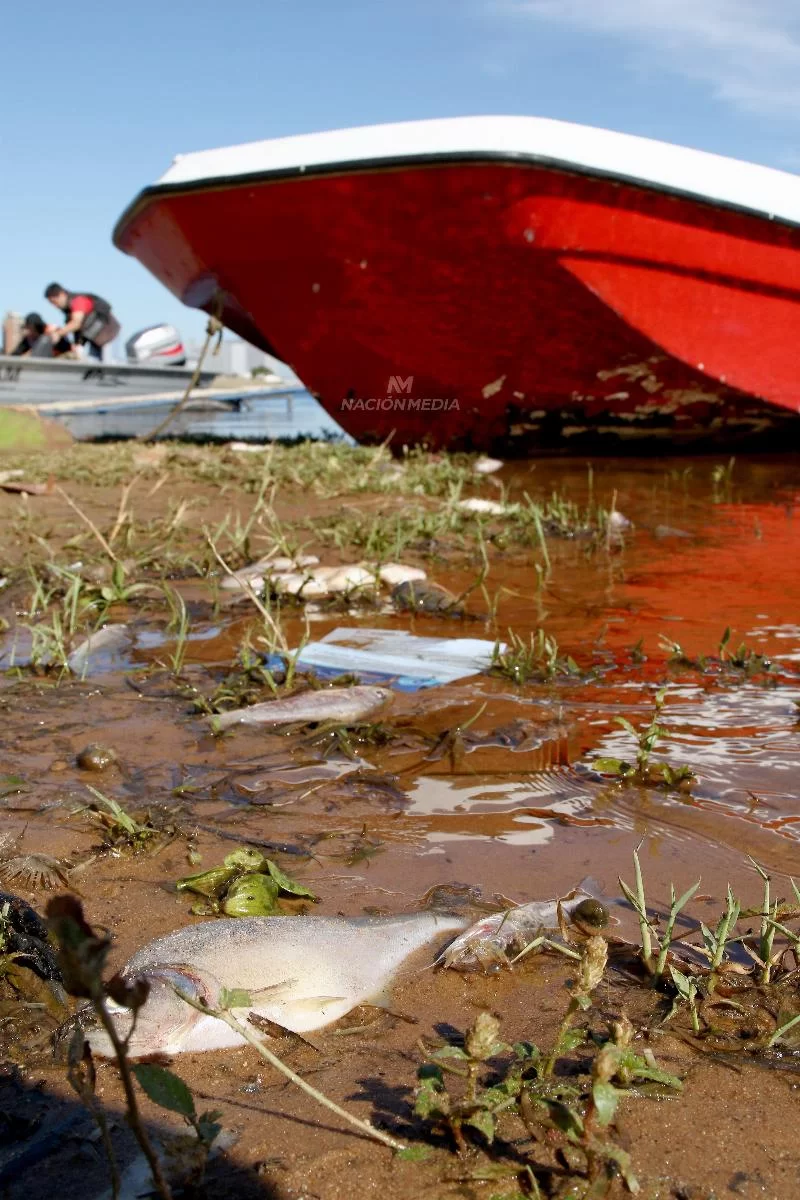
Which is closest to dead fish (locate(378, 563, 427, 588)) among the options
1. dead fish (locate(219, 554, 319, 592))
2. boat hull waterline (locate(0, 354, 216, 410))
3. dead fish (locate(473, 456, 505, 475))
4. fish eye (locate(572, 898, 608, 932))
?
dead fish (locate(219, 554, 319, 592))

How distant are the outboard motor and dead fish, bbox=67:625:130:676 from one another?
40.7ft

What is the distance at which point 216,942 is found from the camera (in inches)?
48.5

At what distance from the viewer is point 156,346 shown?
1513cm

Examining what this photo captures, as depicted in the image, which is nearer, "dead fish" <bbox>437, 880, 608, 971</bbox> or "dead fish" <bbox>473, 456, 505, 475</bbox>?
"dead fish" <bbox>437, 880, 608, 971</bbox>

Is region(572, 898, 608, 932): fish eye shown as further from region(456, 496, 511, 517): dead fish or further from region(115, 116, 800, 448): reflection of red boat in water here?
region(115, 116, 800, 448): reflection of red boat in water

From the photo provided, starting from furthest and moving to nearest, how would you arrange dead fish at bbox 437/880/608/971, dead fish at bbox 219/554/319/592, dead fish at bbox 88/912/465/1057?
dead fish at bbox 219/554/319/592, dead fish at bbox 437/880/608/971, dead fish at bbox 88/912/465/1057

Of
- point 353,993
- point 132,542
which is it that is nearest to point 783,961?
point 353,993

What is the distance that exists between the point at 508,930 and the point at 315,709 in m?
0.94

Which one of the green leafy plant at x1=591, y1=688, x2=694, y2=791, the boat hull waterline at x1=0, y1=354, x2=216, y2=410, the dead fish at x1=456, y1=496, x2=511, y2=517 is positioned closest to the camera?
the green leafy plant at x1=591, y1=688, x2=694, y2=791

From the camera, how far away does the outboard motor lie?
14945mm

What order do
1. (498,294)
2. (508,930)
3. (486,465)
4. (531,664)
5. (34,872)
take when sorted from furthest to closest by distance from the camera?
(486,465), (498,294), (531,664), (34,872), (508,930)

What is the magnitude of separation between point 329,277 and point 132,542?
2.46 metres

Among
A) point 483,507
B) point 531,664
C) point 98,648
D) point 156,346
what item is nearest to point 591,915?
point 531,664

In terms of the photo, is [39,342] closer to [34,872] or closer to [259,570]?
[259,570]
